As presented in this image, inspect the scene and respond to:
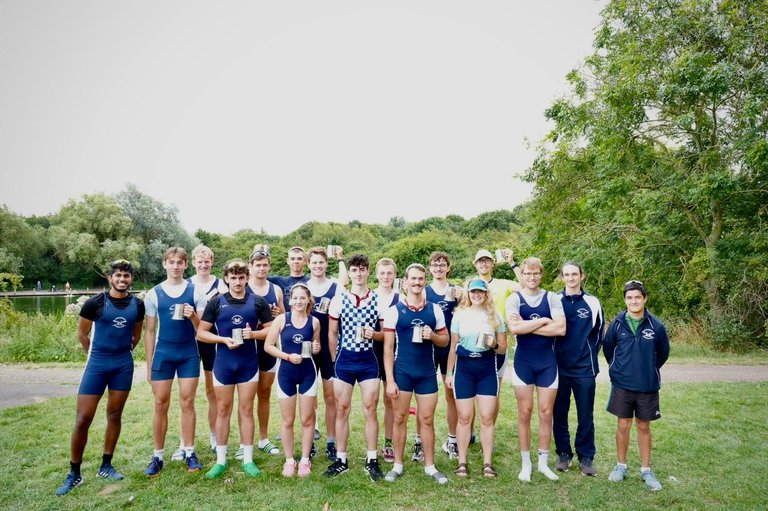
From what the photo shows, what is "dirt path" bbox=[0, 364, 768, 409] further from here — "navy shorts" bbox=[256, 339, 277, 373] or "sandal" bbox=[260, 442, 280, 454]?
"navy shorts" bbox=[256, 339, 277, 373]

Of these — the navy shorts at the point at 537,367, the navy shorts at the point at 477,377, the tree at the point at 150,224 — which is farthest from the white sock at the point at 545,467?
the tree at the point at 150,224

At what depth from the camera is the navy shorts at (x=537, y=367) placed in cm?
462

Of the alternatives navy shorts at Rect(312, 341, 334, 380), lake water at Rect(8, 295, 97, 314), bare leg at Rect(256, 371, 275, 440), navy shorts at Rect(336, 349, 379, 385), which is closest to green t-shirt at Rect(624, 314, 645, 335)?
navy shorts at Rect(336, 349, 379, 385)

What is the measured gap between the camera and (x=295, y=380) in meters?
4.64

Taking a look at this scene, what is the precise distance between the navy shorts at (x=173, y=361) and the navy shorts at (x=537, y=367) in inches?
130

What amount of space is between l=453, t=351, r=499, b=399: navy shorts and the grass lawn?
2.84 ft

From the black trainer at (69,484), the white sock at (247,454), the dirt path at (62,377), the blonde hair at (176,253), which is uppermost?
the blonde hair at (176,253)

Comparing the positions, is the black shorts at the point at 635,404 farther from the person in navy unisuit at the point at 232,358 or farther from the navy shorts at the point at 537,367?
the person in navy unisuit at the point at 232,358

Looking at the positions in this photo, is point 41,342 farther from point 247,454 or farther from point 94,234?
point 94,234

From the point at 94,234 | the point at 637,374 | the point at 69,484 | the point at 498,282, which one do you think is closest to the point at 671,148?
the point at 498,282

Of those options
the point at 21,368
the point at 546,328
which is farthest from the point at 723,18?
the point at 21,368

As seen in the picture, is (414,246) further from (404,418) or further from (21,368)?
(404,418)

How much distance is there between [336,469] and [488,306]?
221cm

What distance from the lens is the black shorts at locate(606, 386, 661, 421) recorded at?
452cm
